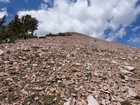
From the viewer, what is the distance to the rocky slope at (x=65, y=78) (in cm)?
1141

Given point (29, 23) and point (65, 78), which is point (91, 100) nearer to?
point (65, 78)

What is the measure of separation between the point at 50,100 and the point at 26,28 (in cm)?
2295

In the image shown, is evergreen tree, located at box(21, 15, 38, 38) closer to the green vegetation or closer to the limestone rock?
the green vegetation

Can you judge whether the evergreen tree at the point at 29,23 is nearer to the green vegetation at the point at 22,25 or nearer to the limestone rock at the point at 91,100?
the green vegetation at the point at 22,25

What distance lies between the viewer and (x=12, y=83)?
492 inches

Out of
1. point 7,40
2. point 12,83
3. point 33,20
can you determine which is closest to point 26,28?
point 33,20

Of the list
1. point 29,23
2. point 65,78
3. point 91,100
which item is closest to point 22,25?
point 29,23

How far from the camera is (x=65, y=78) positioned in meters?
13.1

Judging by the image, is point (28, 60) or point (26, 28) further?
point (26, 28)

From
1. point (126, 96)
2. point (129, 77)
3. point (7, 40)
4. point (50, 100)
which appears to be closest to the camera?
point (50, 100)

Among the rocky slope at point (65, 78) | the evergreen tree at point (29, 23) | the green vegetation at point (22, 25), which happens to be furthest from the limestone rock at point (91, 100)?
the evergreen tree at point (29, 23)

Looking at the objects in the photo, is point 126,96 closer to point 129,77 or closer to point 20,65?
point 129,77

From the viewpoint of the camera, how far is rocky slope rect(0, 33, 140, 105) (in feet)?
37.4

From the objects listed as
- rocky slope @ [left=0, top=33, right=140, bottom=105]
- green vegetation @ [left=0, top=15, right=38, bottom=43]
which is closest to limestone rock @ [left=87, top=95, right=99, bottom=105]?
rocky slope @ [left=0, top=33, right=140, bottom=105]
